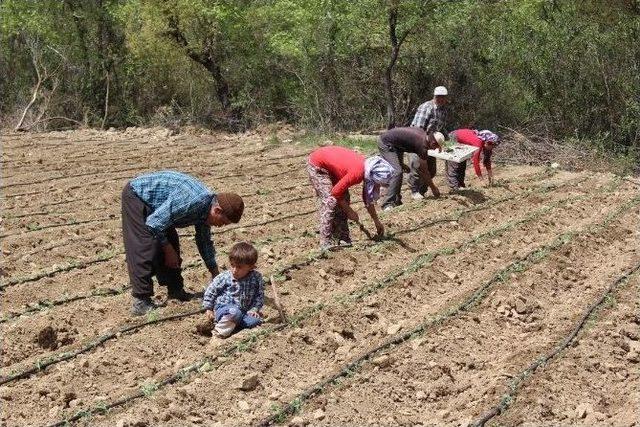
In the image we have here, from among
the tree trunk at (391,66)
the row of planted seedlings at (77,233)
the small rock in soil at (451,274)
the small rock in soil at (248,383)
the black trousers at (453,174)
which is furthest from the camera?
the tree trunk at (391,66)

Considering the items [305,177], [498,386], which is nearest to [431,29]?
[305,177]

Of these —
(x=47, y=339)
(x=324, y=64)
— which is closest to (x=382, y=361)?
(x=47, y=339)

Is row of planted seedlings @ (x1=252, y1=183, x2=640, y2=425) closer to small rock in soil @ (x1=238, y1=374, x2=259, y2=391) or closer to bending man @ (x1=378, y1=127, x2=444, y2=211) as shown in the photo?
small rock in soil @ (x1=238, y1=374, x2=259, y2=391)

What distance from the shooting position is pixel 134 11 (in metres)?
19.8

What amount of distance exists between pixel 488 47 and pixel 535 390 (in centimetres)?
1310

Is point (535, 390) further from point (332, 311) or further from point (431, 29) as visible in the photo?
point (431, 29)

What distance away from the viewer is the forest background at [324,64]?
1544 centimetres

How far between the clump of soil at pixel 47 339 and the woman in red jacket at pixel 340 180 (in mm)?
2467

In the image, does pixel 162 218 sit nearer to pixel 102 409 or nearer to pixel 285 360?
pixel 285 360

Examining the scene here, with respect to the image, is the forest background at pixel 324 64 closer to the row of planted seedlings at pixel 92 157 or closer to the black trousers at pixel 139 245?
the row of planted seedlings at pixel 92 157

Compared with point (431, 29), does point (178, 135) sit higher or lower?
lower

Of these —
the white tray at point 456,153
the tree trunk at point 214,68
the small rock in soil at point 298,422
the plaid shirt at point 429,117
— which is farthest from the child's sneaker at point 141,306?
the tree trunk at point 214,68

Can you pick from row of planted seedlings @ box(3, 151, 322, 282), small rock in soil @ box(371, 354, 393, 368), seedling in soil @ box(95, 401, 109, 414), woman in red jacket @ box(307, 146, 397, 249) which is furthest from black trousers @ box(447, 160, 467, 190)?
seedling in soil @ box(95, 401, 109, 414)

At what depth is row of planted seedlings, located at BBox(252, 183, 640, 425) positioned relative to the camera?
4.91 metres
